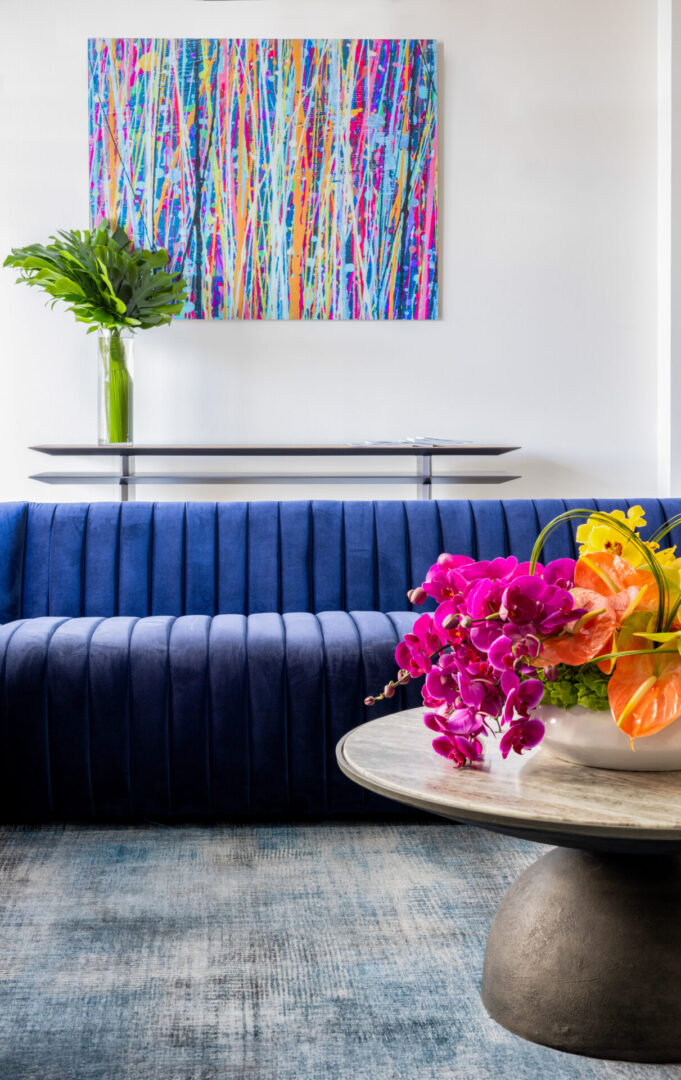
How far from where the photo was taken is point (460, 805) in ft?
3.74

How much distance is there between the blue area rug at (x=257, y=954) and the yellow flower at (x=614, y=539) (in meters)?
0.69

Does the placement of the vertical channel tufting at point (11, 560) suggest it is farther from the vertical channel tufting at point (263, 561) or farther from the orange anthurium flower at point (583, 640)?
the orange anthurium flower at point (583, 640)

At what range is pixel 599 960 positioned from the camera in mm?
1321

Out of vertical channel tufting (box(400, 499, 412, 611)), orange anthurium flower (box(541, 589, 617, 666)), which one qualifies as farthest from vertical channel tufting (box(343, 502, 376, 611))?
orange anthurium flower (box(541, 589, 617, 666))

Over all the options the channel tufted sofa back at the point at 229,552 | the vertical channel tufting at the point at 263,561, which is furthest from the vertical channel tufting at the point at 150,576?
the vertical channel tufting at the point at 263,561

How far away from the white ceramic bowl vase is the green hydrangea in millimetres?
11

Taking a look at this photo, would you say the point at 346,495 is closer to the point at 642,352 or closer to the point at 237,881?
the point at 642,352

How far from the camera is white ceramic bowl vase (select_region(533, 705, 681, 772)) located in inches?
48.9

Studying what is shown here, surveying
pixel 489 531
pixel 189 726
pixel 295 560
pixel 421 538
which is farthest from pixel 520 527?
pixel 189 726

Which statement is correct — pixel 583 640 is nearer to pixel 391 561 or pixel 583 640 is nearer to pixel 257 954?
pixel 257 954

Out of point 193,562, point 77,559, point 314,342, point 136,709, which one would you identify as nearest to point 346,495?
point 314,342

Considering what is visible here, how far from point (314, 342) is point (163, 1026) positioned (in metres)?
2.62

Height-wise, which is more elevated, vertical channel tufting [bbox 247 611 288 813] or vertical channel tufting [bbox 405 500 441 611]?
vertical channel tufting [bbox 405 500 441 611]

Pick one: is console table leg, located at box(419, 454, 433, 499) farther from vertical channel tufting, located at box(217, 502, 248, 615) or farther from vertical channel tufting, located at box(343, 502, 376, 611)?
vertical channel tufting, located at box(217, 502, 248, 615)
